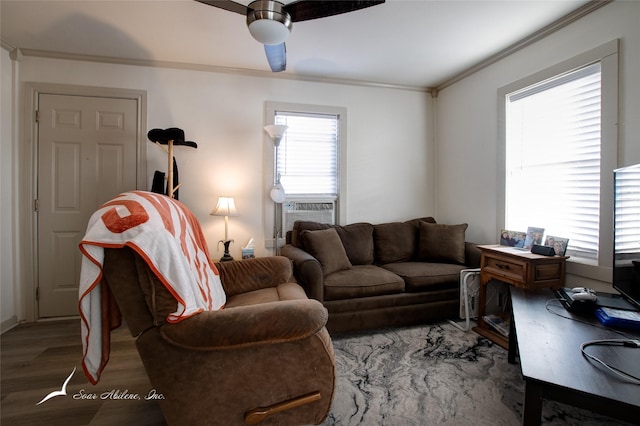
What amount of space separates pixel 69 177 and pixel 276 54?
95.1 inches

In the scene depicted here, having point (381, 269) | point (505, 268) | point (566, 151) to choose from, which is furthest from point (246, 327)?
point (566, 151)

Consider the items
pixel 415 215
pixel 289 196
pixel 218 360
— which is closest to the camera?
pixel 218 360

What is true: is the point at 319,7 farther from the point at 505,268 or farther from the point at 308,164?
the point at 505,268

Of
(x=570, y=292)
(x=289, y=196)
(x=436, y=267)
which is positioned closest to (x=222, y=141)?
(x=289, y=196)

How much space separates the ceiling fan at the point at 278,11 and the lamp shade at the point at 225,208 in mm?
1628

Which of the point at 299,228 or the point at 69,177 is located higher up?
the point at 69,177

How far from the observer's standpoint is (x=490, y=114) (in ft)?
9.50

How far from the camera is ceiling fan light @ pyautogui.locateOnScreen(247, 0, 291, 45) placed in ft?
4.73

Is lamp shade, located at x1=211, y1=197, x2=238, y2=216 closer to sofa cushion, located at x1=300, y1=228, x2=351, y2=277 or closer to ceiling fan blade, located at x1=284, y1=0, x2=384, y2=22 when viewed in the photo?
sofa cushion, located at x1=300, y1=228, x2=351, y2=277

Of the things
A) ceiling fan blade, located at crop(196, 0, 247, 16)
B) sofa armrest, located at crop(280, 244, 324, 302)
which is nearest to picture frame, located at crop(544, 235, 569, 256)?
sofa armrest, located at crop(280, 244, 324, 302)

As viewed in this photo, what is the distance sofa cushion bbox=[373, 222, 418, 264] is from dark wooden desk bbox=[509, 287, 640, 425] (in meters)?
1.59

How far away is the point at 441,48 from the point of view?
2631 millimetres

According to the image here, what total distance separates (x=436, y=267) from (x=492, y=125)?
5.23ft

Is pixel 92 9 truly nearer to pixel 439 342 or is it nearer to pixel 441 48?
pixel 441 48
